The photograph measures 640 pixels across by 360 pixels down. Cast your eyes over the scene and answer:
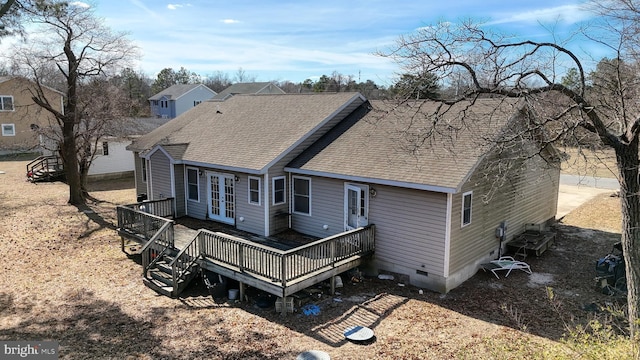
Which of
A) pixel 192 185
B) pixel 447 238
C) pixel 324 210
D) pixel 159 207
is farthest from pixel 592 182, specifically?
pixel 159 207

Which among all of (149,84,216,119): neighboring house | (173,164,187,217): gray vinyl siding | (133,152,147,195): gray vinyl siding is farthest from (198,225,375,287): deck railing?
(149,84,216,119): neighboring house

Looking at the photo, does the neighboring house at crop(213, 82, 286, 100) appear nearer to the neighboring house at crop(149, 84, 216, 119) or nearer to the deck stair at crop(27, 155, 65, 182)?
the neighboring house at crop(149, 84, 216, 119)

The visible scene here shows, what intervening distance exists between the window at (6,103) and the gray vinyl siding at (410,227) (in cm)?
4311

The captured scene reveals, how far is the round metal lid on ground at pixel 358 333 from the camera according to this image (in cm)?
901

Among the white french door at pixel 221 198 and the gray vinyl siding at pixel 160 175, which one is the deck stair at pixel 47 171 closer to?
the gray vinyl siding at pixel 160 175

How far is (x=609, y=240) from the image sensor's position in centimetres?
1636

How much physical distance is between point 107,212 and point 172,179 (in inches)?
235

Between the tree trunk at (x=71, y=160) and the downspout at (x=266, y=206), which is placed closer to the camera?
the downspout at (x=266, y=206)

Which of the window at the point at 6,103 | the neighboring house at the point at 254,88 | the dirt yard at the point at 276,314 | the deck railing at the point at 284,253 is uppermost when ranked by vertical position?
the neighboring house at the point at 254,88

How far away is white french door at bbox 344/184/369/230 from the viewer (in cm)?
1289

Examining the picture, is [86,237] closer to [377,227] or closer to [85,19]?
[85,19]

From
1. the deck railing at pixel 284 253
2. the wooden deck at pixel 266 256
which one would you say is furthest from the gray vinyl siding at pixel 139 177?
the deck railing at pixel 284 253

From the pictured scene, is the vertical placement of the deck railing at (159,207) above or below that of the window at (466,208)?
below

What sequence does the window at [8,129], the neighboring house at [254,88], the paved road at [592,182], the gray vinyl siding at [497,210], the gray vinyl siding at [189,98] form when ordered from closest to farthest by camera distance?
the gray vinyl siding at [497,210] → the paved road at [592,182] → the window at [8,129] → the neighboring house at [254,88] → the gray vinyl siding at [189,98]
